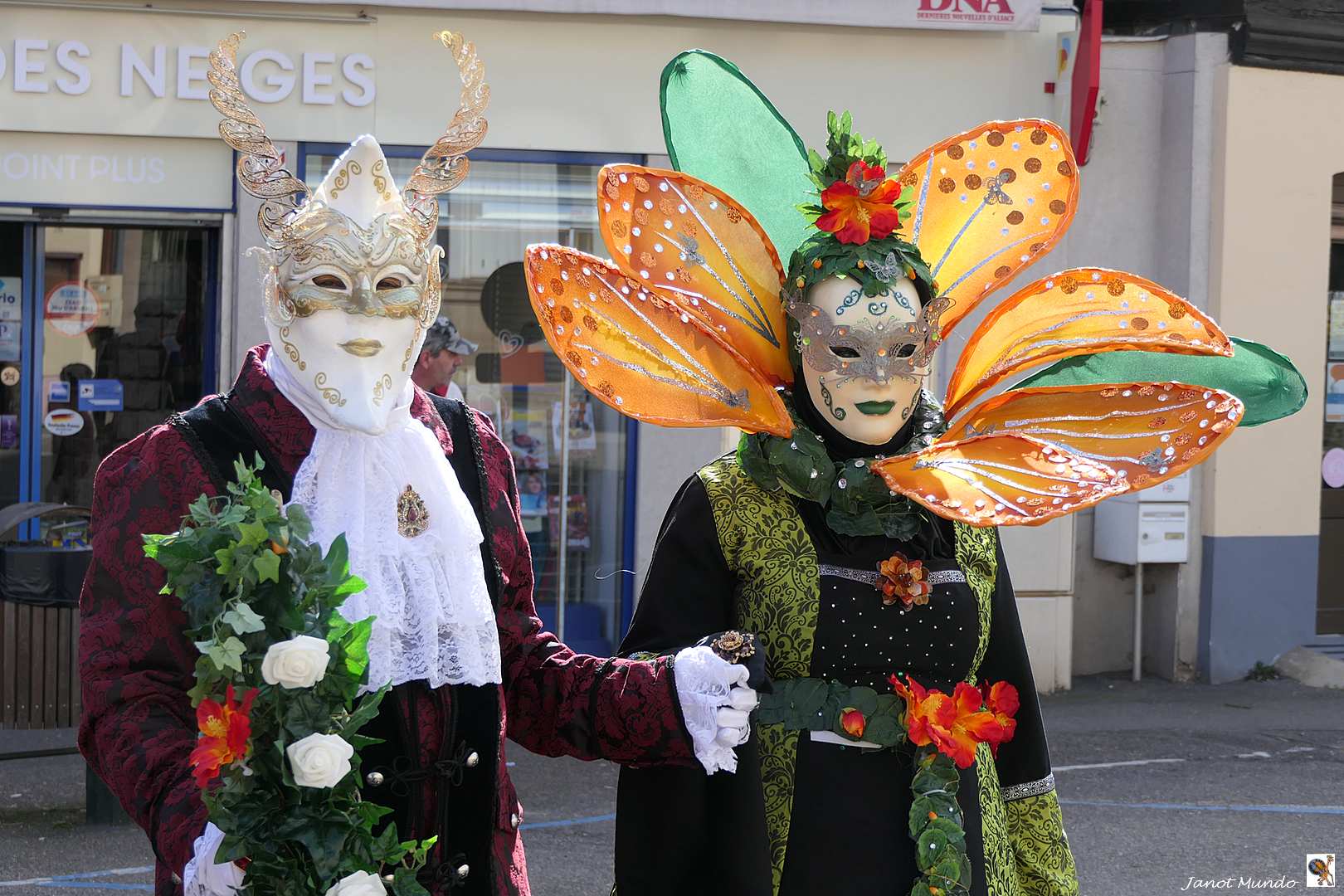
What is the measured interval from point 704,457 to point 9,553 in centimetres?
346

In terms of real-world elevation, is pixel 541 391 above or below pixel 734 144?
below

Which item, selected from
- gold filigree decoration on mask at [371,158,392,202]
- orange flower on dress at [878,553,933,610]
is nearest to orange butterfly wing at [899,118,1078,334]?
orange flower on dress at [878,553,933,610]

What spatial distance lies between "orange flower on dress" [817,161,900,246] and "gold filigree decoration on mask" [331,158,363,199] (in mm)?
991

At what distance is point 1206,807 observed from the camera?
6.45 m

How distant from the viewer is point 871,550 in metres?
3.07

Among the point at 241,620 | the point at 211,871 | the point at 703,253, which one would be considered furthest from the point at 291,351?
the point at 703,253

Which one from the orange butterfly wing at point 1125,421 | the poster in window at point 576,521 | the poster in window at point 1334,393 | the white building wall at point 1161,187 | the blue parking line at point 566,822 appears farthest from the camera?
the poster in window at point 1334,393

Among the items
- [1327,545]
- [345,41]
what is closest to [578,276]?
[345,41]

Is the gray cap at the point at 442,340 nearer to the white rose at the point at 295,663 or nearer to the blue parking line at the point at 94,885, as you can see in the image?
the blue parking line at the point at 94,885

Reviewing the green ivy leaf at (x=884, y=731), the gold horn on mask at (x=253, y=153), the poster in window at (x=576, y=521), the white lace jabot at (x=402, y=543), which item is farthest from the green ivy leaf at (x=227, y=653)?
the poster in window at (x=576, y=521)

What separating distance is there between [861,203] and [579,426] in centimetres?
536

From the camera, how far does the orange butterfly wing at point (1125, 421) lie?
3.07 m

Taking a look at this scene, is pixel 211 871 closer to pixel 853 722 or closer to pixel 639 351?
pixel 853 722

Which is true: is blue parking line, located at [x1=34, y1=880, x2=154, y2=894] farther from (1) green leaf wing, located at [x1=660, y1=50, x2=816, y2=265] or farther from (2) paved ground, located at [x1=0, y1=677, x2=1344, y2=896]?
(1) green leaf wing, located at [x1=660, y1=50, x2=816, y2=265]
